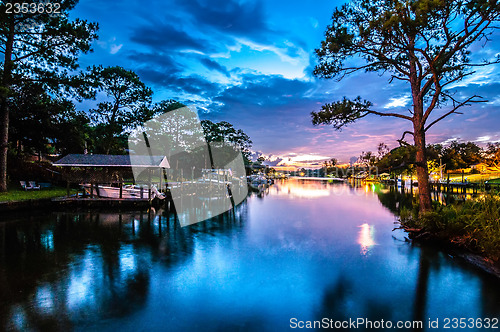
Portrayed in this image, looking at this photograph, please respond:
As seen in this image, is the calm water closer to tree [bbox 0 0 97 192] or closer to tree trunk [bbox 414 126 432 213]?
tree trunk [bbox 414 126 432 213]

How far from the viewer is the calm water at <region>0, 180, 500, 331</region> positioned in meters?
5.85

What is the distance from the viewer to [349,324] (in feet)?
18.4

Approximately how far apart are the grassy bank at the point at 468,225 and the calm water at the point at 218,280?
89 centimetres

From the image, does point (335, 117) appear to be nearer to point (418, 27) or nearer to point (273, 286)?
point (418, 27)

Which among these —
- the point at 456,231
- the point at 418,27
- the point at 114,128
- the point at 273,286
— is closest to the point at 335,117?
the point at 418,27

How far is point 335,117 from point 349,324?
8319mm

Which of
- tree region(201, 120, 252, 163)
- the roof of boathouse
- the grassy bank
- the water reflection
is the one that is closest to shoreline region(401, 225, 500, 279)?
the grassy bank

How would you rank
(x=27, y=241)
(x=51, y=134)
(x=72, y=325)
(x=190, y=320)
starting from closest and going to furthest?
1. (x=72, y=325)
2. (x=190, y=320)
3. (x=27, y=241)
4. (x=51, y=134)

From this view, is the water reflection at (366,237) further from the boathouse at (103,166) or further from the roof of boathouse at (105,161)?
the roof of boathouse at (105,161)

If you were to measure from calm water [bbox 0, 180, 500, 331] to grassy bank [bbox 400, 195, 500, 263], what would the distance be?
89 cm

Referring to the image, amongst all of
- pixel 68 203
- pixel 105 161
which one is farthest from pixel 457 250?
pixel 68 203

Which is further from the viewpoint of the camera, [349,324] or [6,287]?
[6,287]

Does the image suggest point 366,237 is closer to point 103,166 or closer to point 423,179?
point 423,179

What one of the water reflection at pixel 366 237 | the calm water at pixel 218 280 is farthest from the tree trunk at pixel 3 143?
the water reflection at pixel 366 237
